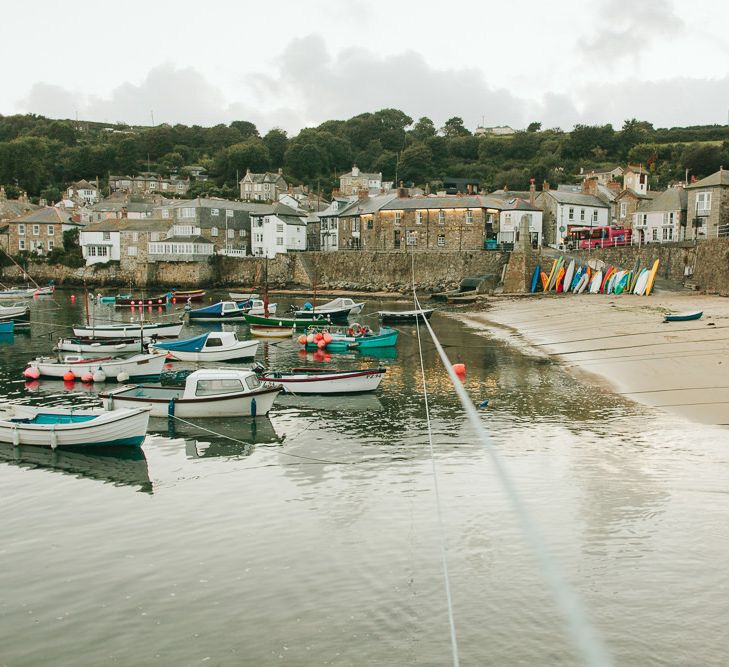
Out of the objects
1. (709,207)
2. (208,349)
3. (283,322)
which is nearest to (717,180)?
(709,207)

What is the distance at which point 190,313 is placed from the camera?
176 ft

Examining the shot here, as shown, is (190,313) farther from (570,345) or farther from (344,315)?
(570,345)

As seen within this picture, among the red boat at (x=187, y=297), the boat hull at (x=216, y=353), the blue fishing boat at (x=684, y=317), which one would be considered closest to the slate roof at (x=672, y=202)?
the blue fishing boat at (x=684, y=317)

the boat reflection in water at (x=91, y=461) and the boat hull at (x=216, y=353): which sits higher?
the boat hull at (x=216, y=353)

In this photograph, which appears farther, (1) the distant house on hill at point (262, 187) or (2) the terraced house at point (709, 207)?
(1) the distant house on hill at point (262, 187)

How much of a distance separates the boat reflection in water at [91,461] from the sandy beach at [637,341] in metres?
14.8

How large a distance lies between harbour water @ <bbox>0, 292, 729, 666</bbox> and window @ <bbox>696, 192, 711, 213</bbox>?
4054cm

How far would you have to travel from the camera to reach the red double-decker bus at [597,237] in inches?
2581

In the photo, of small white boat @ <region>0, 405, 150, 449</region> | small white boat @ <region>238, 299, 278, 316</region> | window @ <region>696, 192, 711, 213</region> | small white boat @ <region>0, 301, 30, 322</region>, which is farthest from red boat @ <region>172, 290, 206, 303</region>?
small white boat @ <region>0, 405, 150, 449</region>

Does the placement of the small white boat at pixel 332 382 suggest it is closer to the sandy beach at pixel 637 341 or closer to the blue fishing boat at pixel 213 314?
the sandy beach at pixel 637 341

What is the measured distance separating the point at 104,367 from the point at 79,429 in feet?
36.3

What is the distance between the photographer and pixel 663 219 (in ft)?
204

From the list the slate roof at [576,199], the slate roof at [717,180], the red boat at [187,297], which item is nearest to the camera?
the slate roof at [717,180]

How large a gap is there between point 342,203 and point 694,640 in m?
85.9
